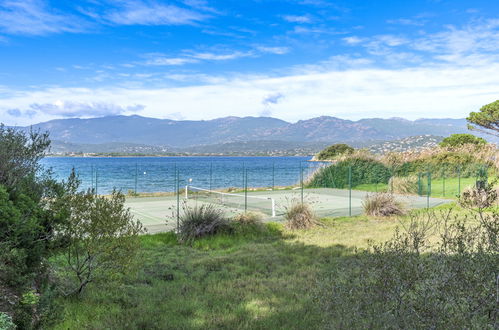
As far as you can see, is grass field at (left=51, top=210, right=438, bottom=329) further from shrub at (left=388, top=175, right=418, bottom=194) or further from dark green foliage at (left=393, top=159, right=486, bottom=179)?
dark green foliage at (left=393, top=159, right=486, bottom=179)

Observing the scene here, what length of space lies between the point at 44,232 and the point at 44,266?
1.39 feet

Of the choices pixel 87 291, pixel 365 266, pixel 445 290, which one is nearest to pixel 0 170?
pixel 87 291

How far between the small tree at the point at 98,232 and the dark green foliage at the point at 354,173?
77.5 ft

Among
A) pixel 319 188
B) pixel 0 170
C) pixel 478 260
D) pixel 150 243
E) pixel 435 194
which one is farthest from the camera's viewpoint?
pixel 319 188

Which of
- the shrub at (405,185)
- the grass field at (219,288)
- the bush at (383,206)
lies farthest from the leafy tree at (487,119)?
the grass field at (219,288)

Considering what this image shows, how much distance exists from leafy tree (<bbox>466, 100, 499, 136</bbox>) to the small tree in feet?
132

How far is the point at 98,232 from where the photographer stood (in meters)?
5.26

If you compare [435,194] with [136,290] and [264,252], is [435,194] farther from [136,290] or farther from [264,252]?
[136,290]

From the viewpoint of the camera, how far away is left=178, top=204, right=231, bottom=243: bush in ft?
33.5

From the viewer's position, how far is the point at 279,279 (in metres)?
6.58

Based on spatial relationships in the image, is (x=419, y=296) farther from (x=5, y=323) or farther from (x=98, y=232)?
(x=98, y=232)

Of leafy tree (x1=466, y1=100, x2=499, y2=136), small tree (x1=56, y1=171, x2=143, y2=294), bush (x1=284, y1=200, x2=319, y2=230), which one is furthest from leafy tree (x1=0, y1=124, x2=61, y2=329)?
leafy tree (x1=466, y1=100, x2=499, y2=136)

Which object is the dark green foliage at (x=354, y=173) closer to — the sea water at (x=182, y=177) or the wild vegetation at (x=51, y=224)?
the sea water at (x=182, y=177)

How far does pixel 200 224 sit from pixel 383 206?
7198 millimetres
